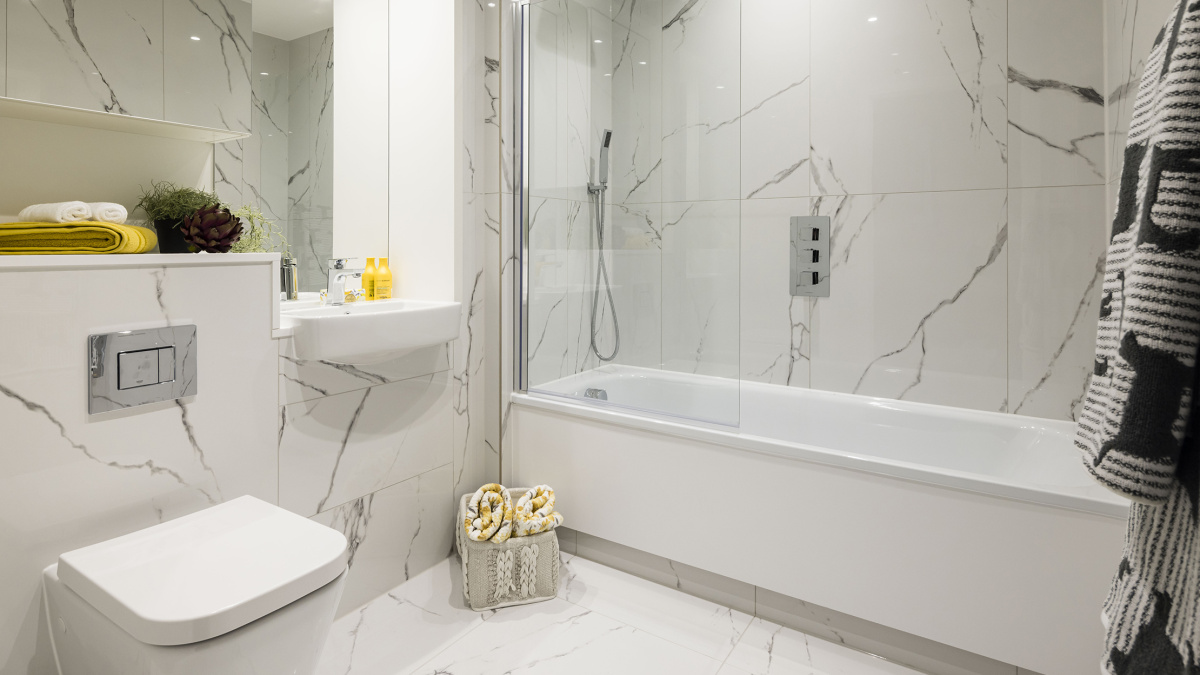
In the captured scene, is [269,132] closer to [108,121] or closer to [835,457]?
[108,121]

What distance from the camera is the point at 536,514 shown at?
2.14 m

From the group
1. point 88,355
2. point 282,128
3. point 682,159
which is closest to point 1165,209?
point 682,159

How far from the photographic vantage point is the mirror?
6.35ft

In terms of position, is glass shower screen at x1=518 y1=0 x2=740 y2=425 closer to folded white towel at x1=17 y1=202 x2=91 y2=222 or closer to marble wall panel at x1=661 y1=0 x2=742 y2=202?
marble wall panel at x1=661 y1=0 x2=742 y2=202

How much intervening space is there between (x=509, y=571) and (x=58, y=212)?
1.51 meters

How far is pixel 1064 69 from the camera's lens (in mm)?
2018

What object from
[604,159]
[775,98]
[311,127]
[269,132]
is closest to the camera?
[269,132]

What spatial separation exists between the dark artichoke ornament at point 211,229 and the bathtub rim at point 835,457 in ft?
3.78

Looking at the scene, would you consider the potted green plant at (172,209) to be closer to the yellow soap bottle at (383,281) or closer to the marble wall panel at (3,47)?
the marble wall panel at (3,47)

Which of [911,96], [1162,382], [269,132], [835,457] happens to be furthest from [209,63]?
[911,96]

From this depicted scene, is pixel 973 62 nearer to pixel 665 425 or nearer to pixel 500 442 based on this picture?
pixel 665 425

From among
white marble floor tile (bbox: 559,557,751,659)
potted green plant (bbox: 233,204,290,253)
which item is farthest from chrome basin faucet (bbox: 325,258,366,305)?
white marble floor tile (bbox: 559,557,751,659)

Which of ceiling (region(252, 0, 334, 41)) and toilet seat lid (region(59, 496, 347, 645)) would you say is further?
ceiling (region(252, 0, 334, 41))

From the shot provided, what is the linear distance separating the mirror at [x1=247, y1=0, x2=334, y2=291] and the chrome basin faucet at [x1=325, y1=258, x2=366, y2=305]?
6cm
